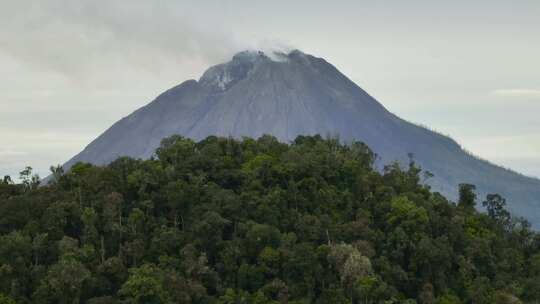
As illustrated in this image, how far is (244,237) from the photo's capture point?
179 ft

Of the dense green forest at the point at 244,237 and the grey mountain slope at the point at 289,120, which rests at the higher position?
the grey mountain slope at the point at 289,120

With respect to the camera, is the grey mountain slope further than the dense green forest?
Yes

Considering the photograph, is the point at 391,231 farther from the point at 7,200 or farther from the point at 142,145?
the point at 142,145

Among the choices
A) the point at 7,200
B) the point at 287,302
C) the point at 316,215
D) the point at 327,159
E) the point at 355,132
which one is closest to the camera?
the point at 287,302

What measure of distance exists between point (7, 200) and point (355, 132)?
138826 millimetres

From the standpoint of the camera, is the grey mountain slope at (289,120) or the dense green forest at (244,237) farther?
the grey mountain slope at (289,120)

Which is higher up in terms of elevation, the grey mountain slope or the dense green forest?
the grey mountain slope

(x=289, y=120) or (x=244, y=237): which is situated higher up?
(x=289, y=120)

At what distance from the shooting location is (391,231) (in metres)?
57.0

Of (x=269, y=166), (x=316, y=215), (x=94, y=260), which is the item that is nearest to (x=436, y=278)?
(x=316, y=215)

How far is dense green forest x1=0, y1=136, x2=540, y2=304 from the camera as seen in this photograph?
49.6 metres

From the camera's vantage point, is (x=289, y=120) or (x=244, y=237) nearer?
(x=244, y=237)

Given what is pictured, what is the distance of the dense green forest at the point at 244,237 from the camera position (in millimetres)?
49594

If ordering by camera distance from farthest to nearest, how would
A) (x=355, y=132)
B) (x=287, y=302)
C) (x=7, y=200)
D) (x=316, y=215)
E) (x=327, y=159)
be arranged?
(x=355, y=132)
(x=327, y=159)
(x=316, y=215)
(x=7, y=200)
(x=287, y=302)
